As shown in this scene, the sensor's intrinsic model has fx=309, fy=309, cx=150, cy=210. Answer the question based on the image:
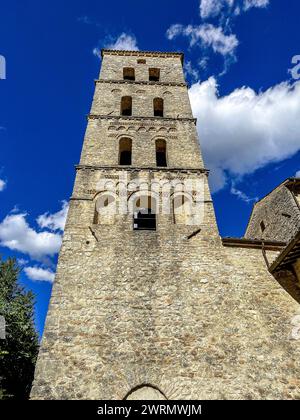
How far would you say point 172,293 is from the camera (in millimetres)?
8789

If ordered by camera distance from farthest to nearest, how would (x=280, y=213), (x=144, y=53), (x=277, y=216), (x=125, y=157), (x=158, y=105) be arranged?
(x=144, y=53), (x=158, y=105), (x=125, y=157), (x=277, y=216), (x=280, y=213)

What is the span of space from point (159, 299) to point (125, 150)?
8.50 metres

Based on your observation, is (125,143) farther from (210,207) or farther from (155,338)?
(155,338)

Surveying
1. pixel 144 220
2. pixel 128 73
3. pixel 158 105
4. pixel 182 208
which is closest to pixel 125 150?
pixel 158 105

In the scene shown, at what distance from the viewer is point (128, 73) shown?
20.2m

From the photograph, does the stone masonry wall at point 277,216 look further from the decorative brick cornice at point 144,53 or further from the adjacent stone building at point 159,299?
the decorative brick cornice at point 144,53

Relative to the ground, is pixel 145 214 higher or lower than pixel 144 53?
lower

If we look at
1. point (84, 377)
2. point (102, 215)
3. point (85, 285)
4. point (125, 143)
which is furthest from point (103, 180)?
point (84, 377)

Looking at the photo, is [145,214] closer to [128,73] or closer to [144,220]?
[144,220]

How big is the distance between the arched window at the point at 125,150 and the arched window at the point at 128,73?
7428 mm

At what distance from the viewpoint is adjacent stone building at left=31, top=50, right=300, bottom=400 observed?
23.6 ft

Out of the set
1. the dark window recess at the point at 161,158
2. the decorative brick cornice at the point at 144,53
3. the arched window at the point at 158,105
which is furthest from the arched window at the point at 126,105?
the decorative brick cornice at the point at 144,53

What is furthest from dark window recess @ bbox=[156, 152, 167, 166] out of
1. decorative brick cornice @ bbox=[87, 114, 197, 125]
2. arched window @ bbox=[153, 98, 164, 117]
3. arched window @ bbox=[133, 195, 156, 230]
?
arched window @ bbox=[133, 195, 156, 230]

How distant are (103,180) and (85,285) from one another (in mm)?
4533
